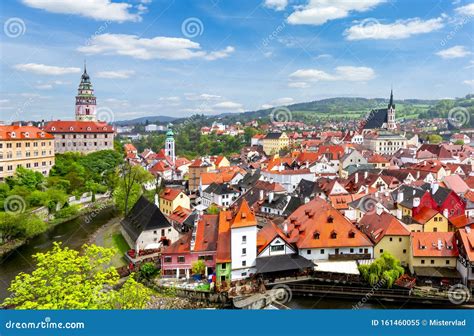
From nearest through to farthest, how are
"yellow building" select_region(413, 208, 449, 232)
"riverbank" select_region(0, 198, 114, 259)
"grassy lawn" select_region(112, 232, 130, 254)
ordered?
"yellow building" select_region(413, 208, 449, 232) → "grassy lawn" select_region(112, 232, 130, 254) → "riverbank" select_region(0, 198, 114, 259)

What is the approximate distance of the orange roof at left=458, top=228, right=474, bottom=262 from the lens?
9.05 m

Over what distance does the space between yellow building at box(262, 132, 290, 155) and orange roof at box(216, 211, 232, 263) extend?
89.5ft

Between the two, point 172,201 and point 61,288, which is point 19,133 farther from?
point 61,288

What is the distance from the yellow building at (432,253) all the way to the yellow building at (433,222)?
3.90 ft

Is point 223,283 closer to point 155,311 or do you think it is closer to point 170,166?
point 155,311

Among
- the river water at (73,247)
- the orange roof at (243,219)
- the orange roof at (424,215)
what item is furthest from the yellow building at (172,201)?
the orange roof at (424,215)

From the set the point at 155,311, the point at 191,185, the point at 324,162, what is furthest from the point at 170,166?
the point at 155,311

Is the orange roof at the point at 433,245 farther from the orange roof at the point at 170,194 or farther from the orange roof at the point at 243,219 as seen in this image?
the orange roof at the point at 170,194

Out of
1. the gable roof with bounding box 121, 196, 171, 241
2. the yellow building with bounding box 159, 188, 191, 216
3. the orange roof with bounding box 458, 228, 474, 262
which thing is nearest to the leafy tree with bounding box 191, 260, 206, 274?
the gable roof with bounding box 121, 196, 171, 241

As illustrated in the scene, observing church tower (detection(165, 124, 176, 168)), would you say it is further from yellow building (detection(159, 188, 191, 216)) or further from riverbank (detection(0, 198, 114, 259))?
yellow building (detection(159, 188, 191, 216))

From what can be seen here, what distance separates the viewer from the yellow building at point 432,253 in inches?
383

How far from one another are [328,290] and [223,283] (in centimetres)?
242

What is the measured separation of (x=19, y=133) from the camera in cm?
1798

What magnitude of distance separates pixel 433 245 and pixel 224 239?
5.12 meters
